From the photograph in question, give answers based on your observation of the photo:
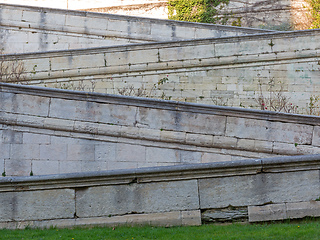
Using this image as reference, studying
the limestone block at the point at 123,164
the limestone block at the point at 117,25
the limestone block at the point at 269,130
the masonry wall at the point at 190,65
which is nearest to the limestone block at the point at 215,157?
the limestone block at the point at 269,130

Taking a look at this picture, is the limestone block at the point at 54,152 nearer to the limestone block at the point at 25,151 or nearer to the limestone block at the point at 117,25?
the limestone block at the point at 25,151

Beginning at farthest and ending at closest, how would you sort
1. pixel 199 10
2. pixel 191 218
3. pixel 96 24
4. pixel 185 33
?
pixel 199 10
pixel 96 24
pixel 185 33
pixel 191 218

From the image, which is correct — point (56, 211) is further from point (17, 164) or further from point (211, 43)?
point (211, 43)

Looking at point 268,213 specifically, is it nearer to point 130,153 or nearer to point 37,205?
point 37,205

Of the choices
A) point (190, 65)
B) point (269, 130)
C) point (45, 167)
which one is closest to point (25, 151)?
point (45, 167)

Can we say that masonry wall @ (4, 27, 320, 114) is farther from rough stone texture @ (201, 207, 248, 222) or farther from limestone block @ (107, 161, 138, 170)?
rough stone texture @ (201, 207, 248, 222)

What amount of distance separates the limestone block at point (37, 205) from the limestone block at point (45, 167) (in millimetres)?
2588

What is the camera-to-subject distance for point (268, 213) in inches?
275

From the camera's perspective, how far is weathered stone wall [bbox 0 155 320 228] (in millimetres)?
7082

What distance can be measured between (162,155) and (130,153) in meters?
0.68

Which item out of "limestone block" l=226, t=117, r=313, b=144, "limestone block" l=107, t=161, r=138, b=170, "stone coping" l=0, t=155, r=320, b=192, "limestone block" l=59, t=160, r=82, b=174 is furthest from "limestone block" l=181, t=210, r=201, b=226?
"limestone block" l=59, t=160, r=82, b=174

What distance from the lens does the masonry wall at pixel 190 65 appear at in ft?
48.8

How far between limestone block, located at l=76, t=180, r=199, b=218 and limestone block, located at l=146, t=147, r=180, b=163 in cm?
273

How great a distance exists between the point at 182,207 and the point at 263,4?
17.5 metres
